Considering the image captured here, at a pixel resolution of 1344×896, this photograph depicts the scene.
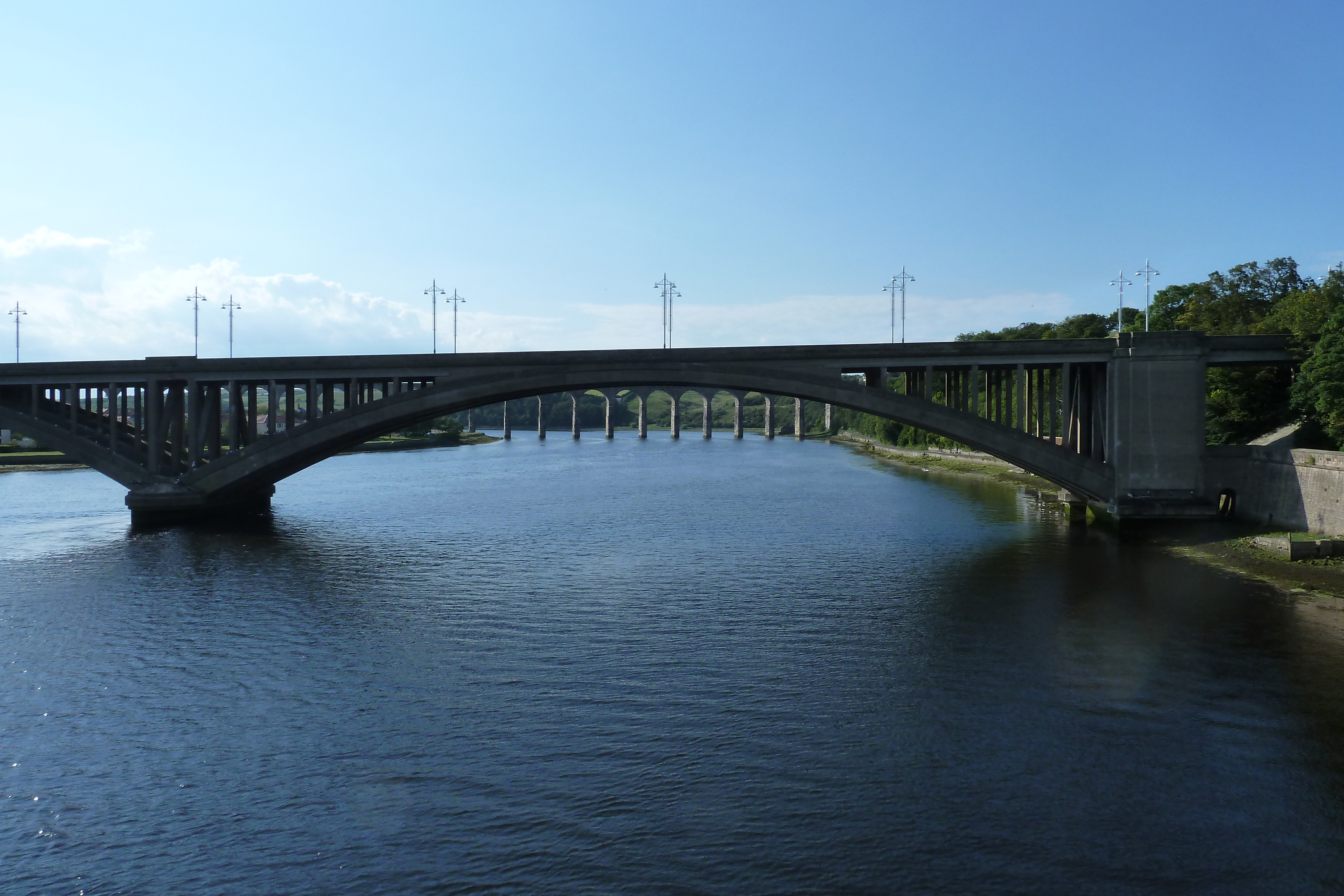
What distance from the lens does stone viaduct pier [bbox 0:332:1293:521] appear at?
4694cm

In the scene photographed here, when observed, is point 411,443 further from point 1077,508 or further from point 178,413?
point 1077,508

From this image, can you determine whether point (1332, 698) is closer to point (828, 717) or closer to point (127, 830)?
point (828, 717)

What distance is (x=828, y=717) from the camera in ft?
70.4

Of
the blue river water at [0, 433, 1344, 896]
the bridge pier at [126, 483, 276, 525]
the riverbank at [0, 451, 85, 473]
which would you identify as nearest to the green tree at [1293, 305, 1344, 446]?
the blue river water at [0, 433, 1344, 896]

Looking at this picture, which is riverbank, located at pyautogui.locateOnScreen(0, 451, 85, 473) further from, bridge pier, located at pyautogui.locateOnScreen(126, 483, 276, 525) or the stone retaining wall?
the stone retaining wall

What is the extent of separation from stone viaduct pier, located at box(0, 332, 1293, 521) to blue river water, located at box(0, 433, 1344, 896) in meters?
6.94

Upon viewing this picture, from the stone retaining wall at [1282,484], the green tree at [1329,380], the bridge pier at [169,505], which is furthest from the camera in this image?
the bridge pier at [169,505]

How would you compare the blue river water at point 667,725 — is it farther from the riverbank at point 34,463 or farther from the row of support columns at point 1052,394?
the riverbank at point 34,463

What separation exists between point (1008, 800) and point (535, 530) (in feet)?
125

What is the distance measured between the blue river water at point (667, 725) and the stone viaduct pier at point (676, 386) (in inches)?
273

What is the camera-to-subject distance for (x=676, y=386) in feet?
182

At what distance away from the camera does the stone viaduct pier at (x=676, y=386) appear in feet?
154

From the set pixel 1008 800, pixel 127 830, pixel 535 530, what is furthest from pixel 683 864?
pixel 535 530

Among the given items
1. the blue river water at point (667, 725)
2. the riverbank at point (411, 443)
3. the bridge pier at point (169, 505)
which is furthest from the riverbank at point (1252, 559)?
the riverbank at point (411, 443)
